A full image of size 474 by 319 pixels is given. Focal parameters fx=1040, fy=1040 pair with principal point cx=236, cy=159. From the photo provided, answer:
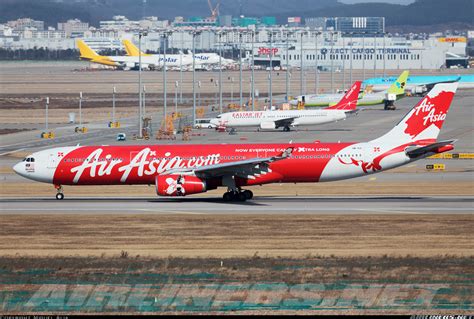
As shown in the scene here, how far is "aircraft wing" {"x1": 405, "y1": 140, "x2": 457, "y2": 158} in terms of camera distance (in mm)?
56688

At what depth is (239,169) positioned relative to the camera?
58.5m

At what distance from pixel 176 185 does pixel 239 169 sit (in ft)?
12.0

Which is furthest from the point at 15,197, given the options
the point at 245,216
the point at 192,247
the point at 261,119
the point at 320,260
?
the point at 261,119

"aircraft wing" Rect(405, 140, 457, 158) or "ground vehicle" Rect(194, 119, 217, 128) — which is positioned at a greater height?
"aircraft wing" Rect(405, 140, 457, 158)

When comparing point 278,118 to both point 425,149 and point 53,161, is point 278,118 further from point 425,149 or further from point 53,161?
point 425,149

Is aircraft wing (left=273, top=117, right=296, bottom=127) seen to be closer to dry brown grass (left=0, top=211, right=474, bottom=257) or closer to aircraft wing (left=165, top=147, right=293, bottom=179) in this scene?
aircraft wing (left=165, top=147, right=293, bottom=179)

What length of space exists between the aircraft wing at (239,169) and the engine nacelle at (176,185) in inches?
20.6

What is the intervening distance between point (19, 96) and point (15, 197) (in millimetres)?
126442

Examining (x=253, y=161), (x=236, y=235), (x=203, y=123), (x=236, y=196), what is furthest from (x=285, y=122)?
(x=236, y=235)

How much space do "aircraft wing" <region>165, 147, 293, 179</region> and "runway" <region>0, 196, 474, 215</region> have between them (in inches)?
65.7

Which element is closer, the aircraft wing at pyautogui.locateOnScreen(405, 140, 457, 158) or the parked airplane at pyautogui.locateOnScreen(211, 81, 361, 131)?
the aircraft wing at pyautogui.locateOnScreen(405, 140, 457, 158)

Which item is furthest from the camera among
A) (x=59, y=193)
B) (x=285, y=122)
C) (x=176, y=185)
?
(x=285, y=122)

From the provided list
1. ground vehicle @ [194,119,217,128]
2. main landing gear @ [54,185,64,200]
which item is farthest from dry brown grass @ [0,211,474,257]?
ground vehicle @ [194,119,217,128]

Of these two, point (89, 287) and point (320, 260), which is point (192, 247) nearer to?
point (320, 260)
